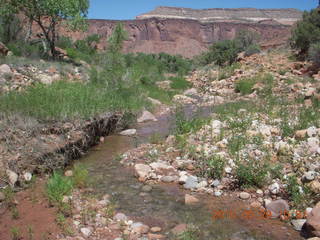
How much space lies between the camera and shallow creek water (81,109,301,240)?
345 centimetres

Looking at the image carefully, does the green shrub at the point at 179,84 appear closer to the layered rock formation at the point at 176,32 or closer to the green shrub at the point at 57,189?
the green shrub at the point at 57,189

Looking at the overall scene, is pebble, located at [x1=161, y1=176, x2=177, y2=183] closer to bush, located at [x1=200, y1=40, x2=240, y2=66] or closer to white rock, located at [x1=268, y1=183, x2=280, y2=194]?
white rock, located at [x1=268, y1=183, x2=280, y2=194]

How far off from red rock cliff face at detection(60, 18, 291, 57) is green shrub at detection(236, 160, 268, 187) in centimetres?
4596

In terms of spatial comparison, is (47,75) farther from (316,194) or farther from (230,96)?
(316,194)

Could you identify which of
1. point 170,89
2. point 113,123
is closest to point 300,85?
point 170,89

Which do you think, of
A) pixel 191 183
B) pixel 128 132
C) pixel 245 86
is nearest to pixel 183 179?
pixel 191 183

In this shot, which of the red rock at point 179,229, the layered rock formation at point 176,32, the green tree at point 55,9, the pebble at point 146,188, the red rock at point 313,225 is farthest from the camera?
the layered rock formation at point 176,32

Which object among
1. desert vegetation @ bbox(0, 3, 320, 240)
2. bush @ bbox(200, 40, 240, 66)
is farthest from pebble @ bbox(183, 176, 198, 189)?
bush @ bbox(200, 40, 240, 66)

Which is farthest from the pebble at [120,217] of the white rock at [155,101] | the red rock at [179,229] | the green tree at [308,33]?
the green tree at [308,33]

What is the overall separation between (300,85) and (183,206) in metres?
8.38

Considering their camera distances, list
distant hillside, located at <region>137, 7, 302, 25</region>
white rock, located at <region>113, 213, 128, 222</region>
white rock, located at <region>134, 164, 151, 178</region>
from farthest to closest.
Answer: distant hillside, located at <region>137, 7, 302, 25</region> < white rock, located at <region>134, 164, 151, 178</region> < white rock, located at <region>113, 213, 128, 222</region>

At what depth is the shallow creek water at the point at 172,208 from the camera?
3451 mm

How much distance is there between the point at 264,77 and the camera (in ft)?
42.2
